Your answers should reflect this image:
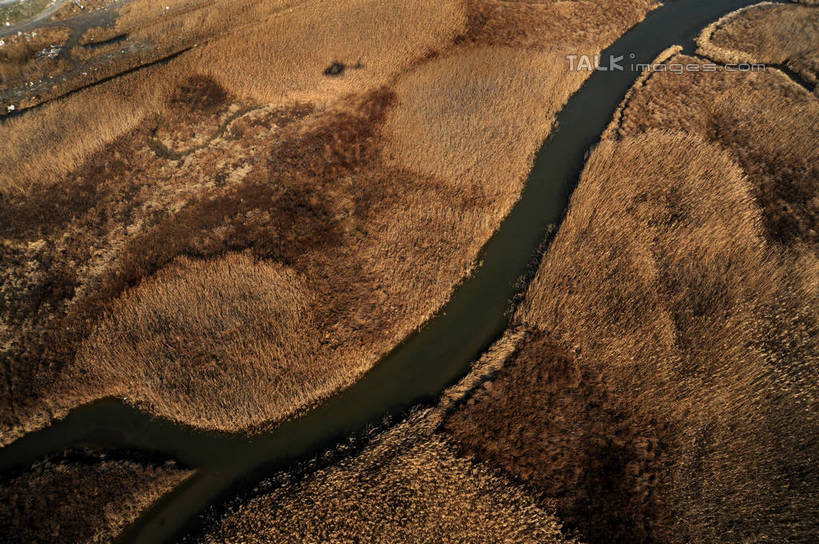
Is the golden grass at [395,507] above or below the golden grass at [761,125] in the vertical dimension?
below

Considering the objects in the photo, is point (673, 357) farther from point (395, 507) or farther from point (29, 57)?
point (29, 57)

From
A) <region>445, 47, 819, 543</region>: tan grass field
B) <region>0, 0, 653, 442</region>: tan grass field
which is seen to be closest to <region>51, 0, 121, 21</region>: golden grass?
<region>0, 0, 653, 442</region>: tan grass field

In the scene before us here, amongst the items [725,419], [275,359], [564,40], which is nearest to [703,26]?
[564,40]

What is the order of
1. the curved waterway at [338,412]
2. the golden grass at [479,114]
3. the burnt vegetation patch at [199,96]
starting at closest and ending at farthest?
1. the curved waterway at [338,412]
2. the golden grass at [479,114]
3. the burnt vegetation patch at [199,96]

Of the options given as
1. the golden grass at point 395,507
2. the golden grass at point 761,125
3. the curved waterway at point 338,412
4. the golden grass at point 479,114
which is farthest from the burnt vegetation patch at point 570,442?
the golden grass at point 761,125

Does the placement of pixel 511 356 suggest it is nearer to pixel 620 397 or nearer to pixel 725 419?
pixel 620 397

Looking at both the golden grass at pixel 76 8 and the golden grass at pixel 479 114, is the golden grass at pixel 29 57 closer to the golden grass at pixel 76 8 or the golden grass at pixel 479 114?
the golden grass at pixel 76 8

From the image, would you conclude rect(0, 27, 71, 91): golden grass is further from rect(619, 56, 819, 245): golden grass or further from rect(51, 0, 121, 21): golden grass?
rect(619, 56, 819, 245): golden grass
